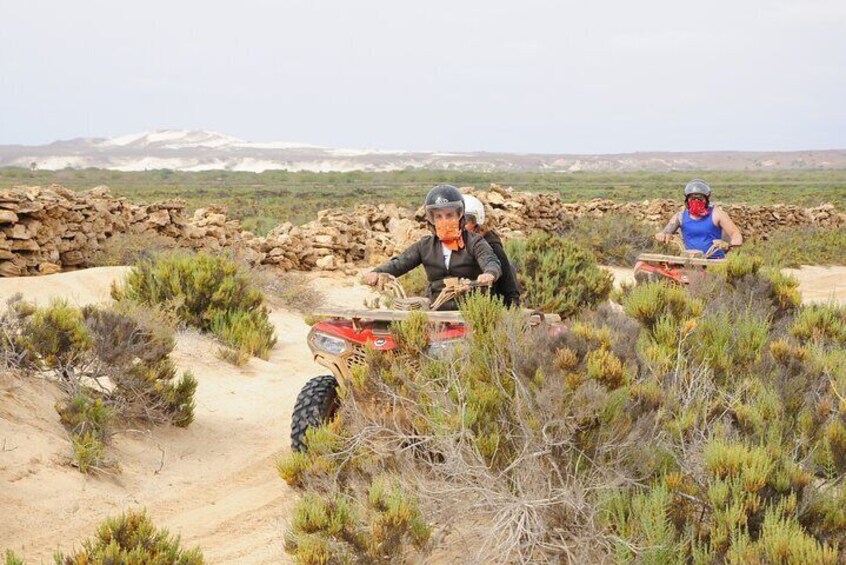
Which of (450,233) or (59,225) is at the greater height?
(450,233)

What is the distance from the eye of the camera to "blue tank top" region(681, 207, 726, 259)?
1095 centimetres

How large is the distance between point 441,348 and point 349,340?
2.46 ft

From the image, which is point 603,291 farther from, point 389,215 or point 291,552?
point 291,552

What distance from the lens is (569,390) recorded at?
173 inches

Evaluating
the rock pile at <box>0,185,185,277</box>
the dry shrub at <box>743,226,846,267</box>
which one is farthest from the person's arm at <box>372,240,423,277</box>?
the dry shrub at <box>743,226,846,267</box>

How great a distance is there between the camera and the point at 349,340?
19.1 feet

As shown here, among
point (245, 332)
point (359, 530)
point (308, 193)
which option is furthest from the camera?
point (308, 193)

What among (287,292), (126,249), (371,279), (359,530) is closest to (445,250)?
(371,279)

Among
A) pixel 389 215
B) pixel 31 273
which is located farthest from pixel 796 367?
pixel 389 215

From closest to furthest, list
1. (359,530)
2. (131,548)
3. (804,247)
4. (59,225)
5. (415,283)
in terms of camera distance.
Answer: (131,548) < (359,530) < (59,225) < (415,283) < (804,247)

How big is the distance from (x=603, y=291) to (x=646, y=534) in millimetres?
10326

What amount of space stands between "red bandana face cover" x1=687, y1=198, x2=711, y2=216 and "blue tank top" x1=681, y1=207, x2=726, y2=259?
0.20ft

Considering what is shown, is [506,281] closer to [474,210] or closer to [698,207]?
[474,210]

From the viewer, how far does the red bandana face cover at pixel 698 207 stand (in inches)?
433
